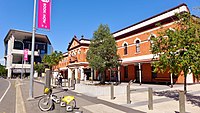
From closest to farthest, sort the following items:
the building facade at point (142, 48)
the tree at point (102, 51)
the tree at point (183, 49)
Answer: the tree at point (183, 49)
the tree at point (102, 51)
the building facade at point (142, 48)

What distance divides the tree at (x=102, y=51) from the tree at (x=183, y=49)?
706 cm

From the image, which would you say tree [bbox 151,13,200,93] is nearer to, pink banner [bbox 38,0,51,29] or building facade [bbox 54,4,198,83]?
building facade [bbox 54,4,198,83]

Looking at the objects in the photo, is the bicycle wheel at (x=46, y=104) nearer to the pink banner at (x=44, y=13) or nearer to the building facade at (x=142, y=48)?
the pink banner at (x=44, y=13)

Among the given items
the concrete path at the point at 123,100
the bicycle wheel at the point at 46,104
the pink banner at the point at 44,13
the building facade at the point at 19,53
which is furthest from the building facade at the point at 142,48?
the building facade at the point at 19,53

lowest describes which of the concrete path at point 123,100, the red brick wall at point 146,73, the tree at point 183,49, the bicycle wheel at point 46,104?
the concrete path at point 123,100

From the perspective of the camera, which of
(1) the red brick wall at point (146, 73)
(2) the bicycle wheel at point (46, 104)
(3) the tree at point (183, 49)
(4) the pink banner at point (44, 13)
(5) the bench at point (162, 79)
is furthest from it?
(1) the red brick wall at point (146, 73)

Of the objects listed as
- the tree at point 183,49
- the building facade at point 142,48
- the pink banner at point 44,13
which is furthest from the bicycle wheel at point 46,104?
the building facade at point 142,48

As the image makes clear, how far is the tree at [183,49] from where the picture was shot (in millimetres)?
9523

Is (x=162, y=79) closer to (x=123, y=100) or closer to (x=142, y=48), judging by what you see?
(x=142, y=48)

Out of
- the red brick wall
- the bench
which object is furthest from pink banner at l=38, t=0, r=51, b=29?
the red brick wall

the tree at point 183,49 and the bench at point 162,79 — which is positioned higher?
the tree at point 183,49

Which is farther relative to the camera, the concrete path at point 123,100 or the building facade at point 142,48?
the building facade at point 142,48

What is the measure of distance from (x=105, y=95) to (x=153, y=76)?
37.3 feet

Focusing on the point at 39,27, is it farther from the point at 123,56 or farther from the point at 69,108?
the point at 123,56
